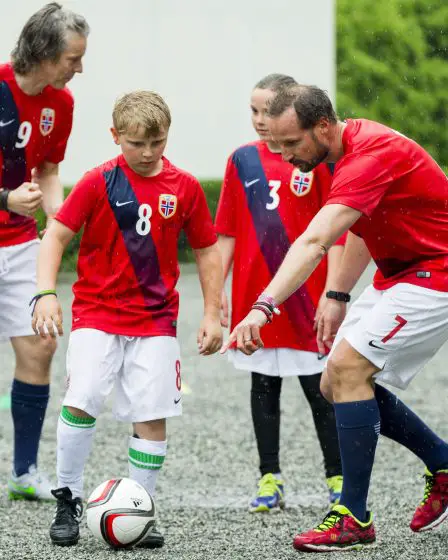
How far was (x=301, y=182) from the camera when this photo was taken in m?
6.16

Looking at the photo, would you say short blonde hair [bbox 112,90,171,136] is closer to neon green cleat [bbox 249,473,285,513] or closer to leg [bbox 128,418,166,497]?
leg [bbox 128,418,166,497]

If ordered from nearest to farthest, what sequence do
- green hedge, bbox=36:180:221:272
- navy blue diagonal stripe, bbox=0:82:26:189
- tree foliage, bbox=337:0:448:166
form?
navy blue diagonal stripe, bbox=0:82:26:189 < green hedge, bbox=36:180:221:272 < tree foliage, bbox=337:0:448:166

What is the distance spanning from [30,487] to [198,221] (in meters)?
1.75

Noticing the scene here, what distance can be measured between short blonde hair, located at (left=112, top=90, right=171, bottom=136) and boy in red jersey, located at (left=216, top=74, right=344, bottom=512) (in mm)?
997

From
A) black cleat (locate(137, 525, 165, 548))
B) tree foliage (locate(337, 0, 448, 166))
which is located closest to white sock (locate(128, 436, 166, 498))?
black cleat (locate(137, 525, 165, 548))

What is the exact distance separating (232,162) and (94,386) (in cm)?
158

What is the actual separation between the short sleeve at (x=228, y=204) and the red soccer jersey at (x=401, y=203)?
1.20m

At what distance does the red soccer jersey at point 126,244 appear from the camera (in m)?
5.34

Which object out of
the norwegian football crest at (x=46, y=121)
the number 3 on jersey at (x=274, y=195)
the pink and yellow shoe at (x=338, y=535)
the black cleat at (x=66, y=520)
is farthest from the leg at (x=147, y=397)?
the norwegian football crest at (x=46, y=121)

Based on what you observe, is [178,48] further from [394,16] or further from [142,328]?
[394,16]

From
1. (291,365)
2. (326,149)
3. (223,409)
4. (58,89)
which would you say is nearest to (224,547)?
(291,365)

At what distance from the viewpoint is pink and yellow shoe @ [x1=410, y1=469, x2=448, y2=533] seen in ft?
17.7

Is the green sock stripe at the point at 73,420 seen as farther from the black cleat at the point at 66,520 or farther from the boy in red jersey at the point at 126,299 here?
the black cleat at the point at 66,520

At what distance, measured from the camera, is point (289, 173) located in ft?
20.3
